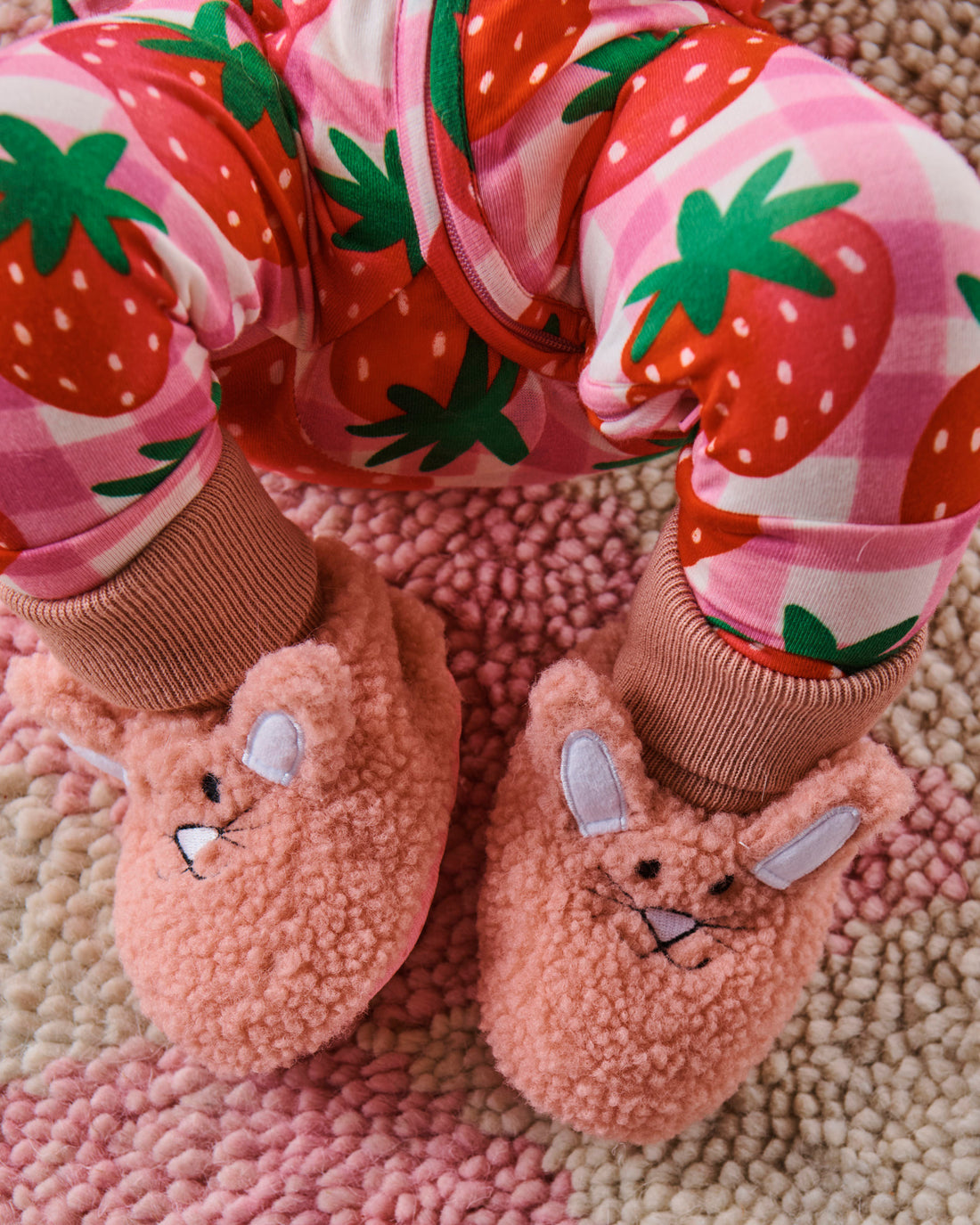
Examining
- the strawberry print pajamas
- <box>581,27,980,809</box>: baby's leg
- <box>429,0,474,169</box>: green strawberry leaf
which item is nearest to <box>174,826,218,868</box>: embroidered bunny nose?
the strawberry print pajamas

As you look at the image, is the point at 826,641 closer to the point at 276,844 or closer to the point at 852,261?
the point at 852,261

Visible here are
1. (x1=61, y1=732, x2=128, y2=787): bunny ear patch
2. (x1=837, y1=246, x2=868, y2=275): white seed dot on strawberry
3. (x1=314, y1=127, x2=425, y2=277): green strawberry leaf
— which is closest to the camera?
(x1=837, y1=246, x2=868, y2=275): white seed dot on strawberry

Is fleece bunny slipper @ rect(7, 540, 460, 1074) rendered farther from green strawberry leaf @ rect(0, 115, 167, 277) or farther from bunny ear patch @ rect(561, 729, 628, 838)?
green strawberry leaf @ rect(0, 115, 167, 277)

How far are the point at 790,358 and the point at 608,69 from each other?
0.18 meters

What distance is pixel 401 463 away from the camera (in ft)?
2.10

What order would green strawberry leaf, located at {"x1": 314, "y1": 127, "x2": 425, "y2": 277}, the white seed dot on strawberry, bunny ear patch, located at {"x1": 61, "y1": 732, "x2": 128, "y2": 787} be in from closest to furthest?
the white seed dot on strawberry < green strawberry leaf, located at {"x1": 314, "y1": 127, "x2": 425, "y2": 277} < bunny ear patch, located at {"x1": 61, "y1": 732, "x2": 128, "y2": 787}

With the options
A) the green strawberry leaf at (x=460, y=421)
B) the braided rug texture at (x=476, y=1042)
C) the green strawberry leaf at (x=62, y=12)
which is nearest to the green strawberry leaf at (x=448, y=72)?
Answer: the green strawberry leaf at (x=460, y=421)

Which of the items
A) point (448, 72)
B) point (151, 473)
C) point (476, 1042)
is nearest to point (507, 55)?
point (448, 72)

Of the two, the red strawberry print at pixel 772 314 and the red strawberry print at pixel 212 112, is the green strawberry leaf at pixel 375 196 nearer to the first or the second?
the red strawberry print at pixel 212 112

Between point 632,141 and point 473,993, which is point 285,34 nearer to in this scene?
point 632,141

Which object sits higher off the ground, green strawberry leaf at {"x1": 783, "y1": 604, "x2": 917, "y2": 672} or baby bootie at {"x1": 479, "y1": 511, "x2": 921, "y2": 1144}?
green strawberry leaf at {"x1": 783, "y1": 604, "x2": 917, "y2": 672}

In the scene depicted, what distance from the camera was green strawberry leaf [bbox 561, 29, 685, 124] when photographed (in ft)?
1.56

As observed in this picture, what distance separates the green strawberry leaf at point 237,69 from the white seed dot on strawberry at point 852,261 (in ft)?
0.89

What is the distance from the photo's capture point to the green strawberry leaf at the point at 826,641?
1.50 feet
